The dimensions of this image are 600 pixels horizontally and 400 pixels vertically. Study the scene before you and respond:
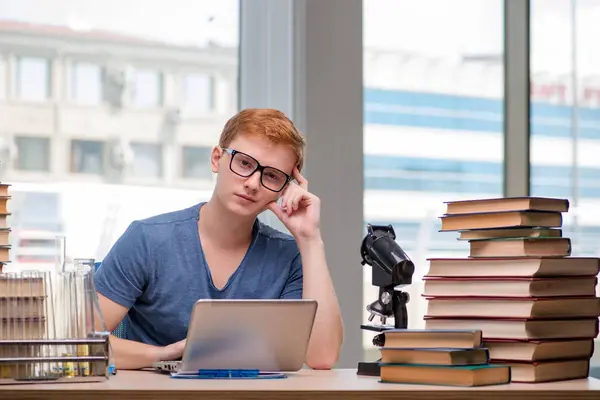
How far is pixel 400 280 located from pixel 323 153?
135 centimetres

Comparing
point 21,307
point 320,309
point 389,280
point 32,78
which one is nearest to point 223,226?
point 320,309

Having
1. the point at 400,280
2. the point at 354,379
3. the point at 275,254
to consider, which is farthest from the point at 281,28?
the point at 354,379

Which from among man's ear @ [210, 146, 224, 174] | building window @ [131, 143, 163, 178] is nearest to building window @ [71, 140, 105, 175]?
building window @ [131, 143, 163, 178]

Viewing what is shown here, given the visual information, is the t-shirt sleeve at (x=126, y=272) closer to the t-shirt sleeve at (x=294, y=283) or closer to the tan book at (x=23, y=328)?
the t-shirt sleeve at (x=294, y=283)

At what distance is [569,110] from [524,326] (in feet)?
6.83

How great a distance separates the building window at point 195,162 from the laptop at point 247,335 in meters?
1.51

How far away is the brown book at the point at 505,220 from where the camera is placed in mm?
1829

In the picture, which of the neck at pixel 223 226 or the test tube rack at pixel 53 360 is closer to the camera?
the test tube rack at pixel 53 360

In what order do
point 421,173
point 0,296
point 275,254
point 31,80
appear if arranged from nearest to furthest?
1. point 0,296
2. point 275,254
3. point 31,80
4. point 421,173

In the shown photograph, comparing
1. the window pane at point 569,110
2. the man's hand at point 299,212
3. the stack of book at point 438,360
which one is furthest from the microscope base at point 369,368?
the window pane at point 569,110

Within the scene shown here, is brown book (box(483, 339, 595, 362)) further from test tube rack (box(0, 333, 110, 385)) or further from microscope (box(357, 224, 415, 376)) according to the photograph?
test tube rack (box(0, 333, 110, 385))

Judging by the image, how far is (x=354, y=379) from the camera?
1688 mm

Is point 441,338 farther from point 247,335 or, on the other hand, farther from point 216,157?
point 216,157

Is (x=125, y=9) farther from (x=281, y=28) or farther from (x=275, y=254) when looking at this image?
(x=275, y=254)
